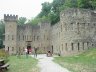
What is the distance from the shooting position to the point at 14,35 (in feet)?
213

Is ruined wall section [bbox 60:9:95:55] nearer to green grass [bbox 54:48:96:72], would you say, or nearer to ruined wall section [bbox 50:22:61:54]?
ruined wall section [bbox 50:22:61:54]

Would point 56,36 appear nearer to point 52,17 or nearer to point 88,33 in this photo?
point 88,33

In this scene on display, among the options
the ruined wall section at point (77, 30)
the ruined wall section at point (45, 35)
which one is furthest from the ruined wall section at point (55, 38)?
the ruined wall section at point (77, 30)

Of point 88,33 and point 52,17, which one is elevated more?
point 52,17

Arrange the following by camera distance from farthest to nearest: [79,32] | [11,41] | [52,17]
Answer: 1. [52,17]
2. [11,41]
3. [79,32]

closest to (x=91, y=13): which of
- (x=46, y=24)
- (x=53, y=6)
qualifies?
(x=46, y=24)

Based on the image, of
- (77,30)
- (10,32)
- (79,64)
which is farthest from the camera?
(10,32)

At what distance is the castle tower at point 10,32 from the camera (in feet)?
211

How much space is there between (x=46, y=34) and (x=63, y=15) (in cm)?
2039

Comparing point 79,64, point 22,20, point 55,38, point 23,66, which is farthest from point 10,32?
point 22,20

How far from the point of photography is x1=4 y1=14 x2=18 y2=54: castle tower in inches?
2532

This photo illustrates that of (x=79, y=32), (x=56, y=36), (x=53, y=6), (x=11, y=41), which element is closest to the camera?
(x=79, y=32)

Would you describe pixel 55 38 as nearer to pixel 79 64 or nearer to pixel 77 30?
pixel 77 30

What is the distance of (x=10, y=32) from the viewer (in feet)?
212
